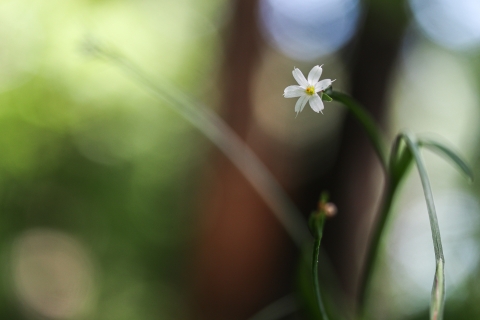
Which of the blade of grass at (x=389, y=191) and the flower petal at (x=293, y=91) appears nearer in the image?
the flower petal at (x=293, y=91)

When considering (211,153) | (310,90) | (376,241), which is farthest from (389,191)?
(211,153)

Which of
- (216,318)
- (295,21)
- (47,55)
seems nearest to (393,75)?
(295,21)

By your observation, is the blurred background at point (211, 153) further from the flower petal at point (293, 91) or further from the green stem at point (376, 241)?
the flower petal at point (293, 91)

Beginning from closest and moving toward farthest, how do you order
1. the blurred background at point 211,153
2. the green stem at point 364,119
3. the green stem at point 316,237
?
the green stem at point 316,237 → the green stem at point 364,119 → the blurred background at point 211,153

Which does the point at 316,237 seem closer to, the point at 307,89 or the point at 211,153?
the point at 307,89

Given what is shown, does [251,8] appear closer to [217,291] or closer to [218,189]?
[218,189]

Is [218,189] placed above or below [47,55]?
below

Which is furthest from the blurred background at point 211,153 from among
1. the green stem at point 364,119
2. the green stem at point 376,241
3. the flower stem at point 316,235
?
the flower stem at point 316,235
